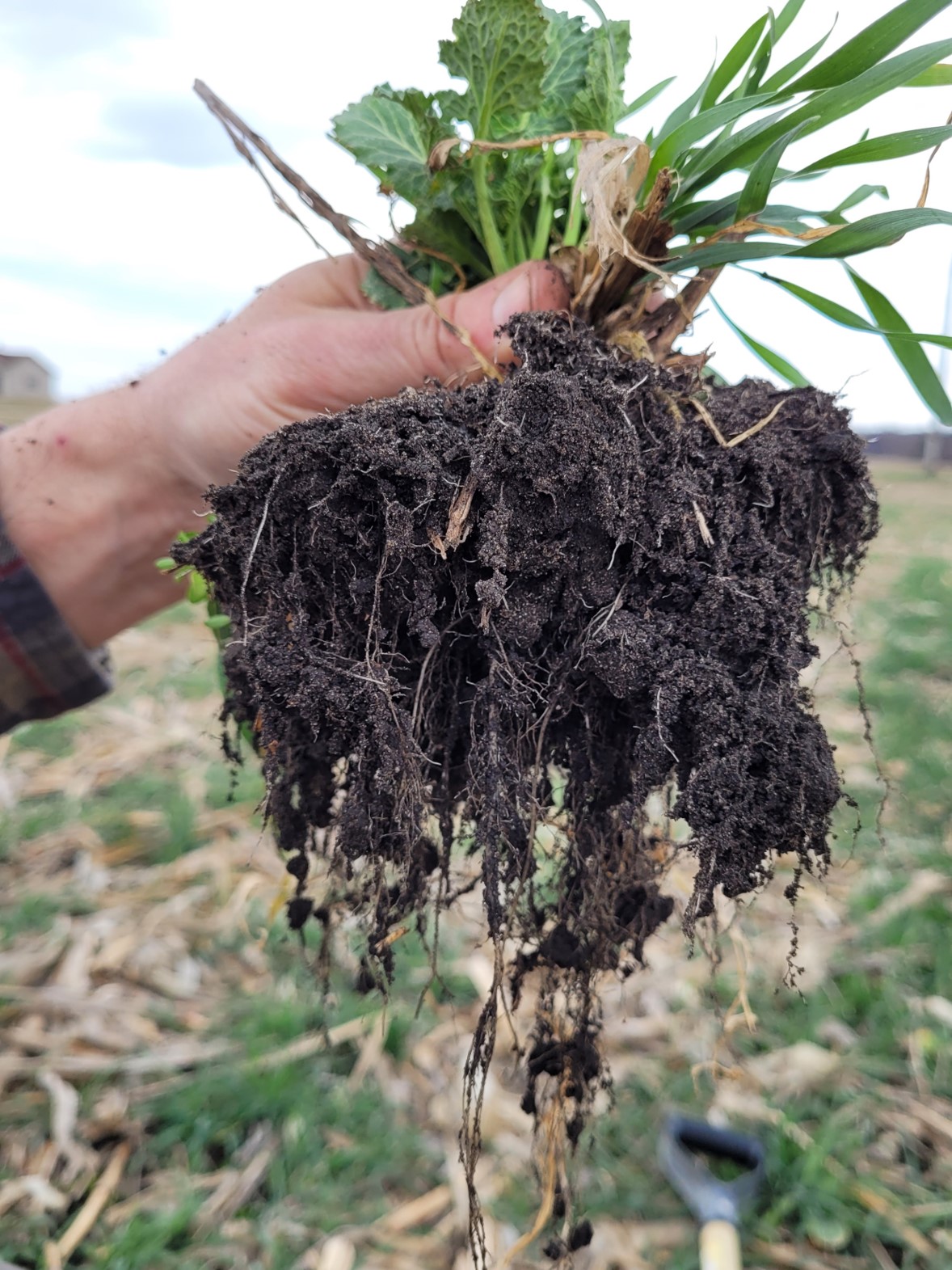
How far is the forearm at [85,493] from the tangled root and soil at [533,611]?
558mm

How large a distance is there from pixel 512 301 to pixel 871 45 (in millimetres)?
406

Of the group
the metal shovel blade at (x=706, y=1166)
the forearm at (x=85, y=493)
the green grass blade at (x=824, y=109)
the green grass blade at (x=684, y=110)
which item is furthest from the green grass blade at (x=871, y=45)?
the metal shovel blade at (x=706, y=1166)

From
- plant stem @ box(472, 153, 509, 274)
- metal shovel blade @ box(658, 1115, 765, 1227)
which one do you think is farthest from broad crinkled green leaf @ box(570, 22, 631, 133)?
metal shovel blade @ box(658, 1115, 765, 1227)

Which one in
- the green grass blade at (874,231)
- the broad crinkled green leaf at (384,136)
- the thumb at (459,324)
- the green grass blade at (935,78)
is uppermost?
the broad crinkled green leaf at (384,136)

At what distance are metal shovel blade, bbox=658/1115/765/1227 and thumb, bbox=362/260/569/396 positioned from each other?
4.04ft

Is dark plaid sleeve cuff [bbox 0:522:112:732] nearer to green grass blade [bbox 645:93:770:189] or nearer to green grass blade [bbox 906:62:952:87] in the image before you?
green grass blade [bbox 645:93:770:189]

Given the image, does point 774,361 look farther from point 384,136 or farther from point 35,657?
point 35,657

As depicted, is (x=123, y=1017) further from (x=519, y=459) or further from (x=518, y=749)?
(x=519, y=459)

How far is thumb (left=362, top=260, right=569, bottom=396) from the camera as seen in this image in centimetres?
92

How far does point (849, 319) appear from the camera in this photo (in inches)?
34.5

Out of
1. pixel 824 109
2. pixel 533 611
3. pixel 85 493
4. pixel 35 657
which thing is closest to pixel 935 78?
pixel 824 109

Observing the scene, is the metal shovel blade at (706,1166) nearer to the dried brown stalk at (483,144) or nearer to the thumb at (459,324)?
the thumb at (459,324)

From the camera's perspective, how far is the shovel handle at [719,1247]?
3.76ft

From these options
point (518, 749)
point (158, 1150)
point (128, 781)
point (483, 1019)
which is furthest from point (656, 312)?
point (128, 781)
